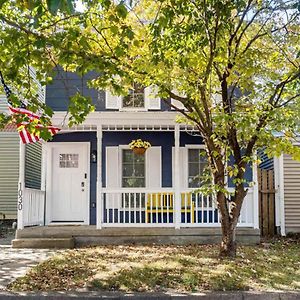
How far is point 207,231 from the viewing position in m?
10.6

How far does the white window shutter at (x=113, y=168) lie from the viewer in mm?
12461

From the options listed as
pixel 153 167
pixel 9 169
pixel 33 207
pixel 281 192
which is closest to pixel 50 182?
pixel 33 207

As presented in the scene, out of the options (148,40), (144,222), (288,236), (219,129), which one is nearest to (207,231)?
(144,222)

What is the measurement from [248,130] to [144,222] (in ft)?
17.0

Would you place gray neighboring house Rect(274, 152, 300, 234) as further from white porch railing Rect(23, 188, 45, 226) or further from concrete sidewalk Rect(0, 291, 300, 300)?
concrete sidewalk Rect(0, 291, 300, 300)

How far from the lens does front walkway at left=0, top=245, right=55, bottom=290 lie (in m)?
6.88

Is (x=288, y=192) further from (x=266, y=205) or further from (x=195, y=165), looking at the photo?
(x=195, y=165)

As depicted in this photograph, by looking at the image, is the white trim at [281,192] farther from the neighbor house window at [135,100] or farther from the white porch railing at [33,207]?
the white porch railing at [33,207]

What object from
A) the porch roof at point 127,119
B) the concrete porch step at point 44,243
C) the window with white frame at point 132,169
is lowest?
the concrete porch step at point 44,243

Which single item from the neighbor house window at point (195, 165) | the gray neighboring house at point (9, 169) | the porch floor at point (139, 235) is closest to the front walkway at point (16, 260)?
the porch floor at point (139, 235)

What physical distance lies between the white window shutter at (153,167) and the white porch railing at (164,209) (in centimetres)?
50

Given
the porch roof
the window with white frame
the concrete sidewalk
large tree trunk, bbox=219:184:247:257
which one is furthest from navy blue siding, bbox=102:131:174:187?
the concrete sidewalk

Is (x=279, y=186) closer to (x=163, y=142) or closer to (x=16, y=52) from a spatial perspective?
(x=163, y=142)

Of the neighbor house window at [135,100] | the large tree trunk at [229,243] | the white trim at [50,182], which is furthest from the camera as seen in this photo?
the neighbor house window at [135,100]
